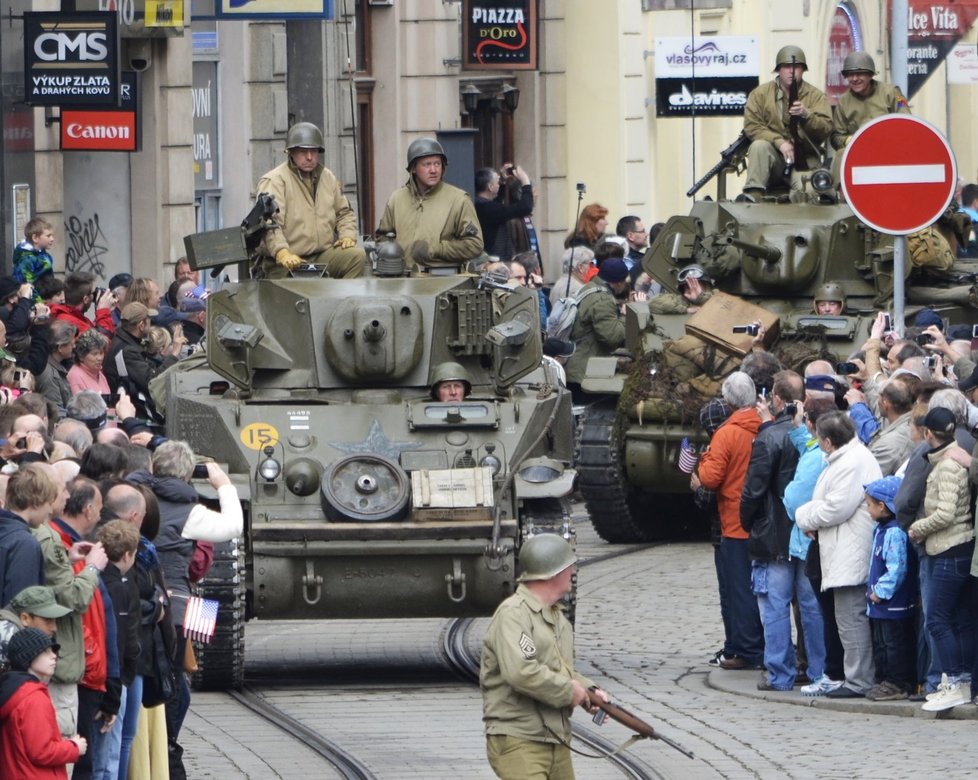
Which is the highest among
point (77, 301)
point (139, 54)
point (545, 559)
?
point (139, 54)

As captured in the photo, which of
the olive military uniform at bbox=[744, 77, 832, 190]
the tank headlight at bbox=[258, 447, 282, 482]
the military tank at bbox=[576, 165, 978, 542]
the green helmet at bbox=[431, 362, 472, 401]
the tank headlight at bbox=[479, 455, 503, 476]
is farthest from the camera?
the olive military uniform at bbox=[744, 77, 832, 190]

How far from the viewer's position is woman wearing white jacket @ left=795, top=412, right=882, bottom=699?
554 inches

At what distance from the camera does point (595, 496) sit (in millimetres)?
20484

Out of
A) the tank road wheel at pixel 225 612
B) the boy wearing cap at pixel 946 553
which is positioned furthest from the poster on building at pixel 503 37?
the boy wearing cap at pixel 946 553

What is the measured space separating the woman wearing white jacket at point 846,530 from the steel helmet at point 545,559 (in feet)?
13.8

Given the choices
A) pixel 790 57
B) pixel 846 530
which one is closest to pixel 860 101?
pixel 790 57

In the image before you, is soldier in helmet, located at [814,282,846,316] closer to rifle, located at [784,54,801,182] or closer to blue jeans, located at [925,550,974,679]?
rifle, located at [784,54,801,182]

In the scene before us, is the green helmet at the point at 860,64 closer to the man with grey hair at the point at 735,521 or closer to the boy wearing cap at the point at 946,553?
the man with grey hair at the point at 735,521

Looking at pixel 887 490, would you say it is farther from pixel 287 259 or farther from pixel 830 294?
pixel 830 294

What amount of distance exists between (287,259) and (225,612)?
10.2 ft

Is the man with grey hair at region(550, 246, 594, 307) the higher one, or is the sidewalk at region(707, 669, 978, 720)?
the man with grey hair at region(550, 246, 594, 307)

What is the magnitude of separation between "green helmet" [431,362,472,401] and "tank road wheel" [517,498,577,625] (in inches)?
39.2

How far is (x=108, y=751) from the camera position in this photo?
436 inches

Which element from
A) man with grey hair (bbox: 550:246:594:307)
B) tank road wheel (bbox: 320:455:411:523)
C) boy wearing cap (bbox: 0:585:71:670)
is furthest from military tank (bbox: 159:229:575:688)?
man with grey hair (bbox: 550:246:594:307)
